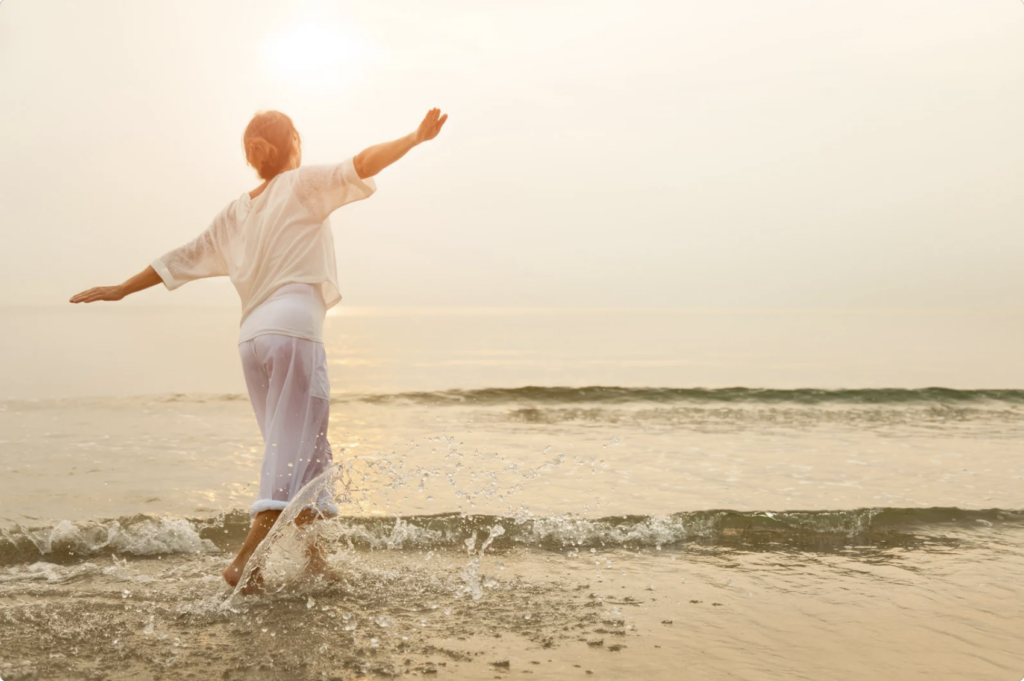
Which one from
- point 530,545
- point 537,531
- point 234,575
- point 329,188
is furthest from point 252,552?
point 537,531

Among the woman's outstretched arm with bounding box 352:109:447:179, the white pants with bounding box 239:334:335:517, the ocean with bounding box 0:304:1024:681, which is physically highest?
the woman's outstretched arm with bounding box 352:109:447:179

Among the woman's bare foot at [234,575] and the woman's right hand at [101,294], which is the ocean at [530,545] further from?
the woman's right hand at [101,294]

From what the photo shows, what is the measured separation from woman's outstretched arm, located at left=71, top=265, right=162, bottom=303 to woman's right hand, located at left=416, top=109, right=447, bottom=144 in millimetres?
1613

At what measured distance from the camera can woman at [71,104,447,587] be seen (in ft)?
12.7

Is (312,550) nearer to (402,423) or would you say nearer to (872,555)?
(872,555)

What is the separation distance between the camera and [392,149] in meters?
3.72

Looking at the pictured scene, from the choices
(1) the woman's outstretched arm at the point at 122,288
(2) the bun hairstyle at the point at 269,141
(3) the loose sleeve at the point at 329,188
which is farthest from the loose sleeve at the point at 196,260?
(3) the loose sleeve at the point at 329,188

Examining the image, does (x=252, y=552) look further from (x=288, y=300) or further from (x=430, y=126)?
(x=430, y=126)

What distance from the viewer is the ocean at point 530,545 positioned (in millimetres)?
3365

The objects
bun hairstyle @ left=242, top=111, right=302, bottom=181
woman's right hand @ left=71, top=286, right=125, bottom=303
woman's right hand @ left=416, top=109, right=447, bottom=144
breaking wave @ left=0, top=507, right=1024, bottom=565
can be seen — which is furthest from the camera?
breaking wave @ left=0, top=507, right=1024, bottom=565

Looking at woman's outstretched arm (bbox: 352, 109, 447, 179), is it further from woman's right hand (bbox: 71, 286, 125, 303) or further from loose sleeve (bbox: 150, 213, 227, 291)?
woman's right hand (bbox: 71, 286, 125, 303)

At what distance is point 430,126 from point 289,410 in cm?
144

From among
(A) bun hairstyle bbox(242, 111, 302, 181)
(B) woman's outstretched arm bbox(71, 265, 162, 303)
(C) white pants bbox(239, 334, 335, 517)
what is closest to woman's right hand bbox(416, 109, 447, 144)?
(A) bun hairstyle bbox(242, 111, 302, 181)

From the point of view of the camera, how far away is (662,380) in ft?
55.8
